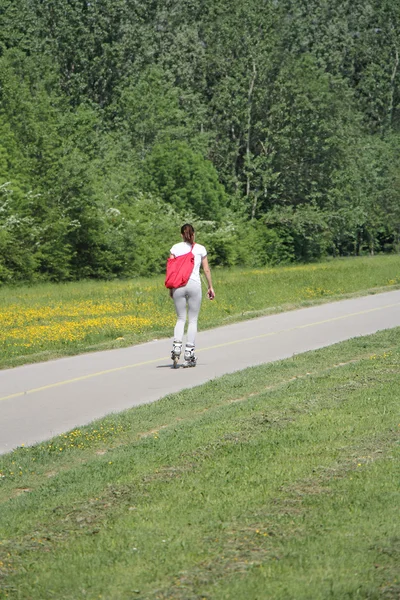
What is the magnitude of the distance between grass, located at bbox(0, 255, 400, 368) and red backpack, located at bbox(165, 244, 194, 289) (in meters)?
2.88

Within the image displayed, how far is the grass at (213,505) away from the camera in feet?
18.2

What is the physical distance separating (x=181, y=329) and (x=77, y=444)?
604 centimetres

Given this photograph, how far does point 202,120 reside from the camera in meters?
67.1

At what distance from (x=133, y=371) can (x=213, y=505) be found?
8.51m

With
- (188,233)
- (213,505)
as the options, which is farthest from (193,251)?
(213,505)

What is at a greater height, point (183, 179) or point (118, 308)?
point (183, 179)

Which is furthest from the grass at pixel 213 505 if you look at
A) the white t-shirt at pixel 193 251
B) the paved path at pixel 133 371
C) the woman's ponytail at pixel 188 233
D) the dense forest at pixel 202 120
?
the dense forest at pixel 202 120

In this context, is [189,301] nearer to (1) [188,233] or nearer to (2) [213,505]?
(1) [188,233]

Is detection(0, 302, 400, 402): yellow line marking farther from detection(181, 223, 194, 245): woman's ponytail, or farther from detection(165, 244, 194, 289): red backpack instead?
detection(181, 223, 194, 245): woman's ponytail

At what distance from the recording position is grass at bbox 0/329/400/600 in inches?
219

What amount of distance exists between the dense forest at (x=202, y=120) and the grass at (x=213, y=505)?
124 ft

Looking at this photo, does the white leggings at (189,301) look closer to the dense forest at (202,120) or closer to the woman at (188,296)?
the woman at (188,296)

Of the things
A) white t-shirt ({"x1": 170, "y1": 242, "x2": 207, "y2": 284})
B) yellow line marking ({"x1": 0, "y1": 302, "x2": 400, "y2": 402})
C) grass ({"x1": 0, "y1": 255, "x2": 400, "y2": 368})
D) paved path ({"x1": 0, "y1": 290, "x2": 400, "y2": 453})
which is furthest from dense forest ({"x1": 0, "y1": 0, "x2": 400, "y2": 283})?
white t-shirt ({"x1": 170, "y1": 242, "x2": 207, "y2": 284})

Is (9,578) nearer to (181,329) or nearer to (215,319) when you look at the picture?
(181,329)
